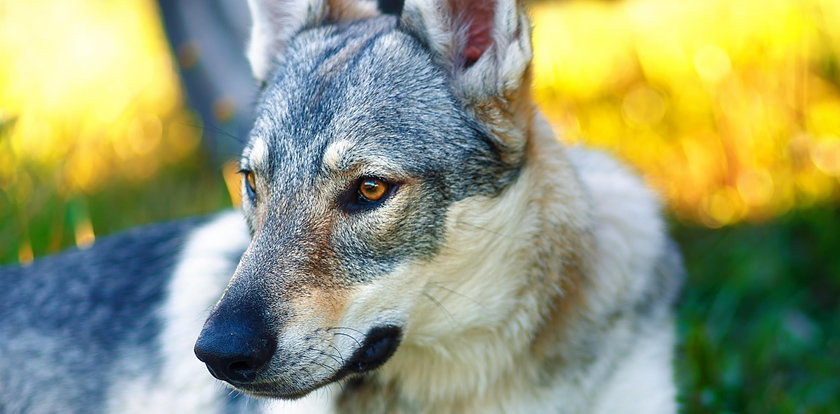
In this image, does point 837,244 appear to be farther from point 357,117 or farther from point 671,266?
point 357,117

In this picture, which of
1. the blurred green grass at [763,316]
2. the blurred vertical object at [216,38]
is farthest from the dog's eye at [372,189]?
the blurred vertical object at [216,38]

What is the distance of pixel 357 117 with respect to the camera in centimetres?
278

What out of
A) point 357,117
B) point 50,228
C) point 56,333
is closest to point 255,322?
point 357,117

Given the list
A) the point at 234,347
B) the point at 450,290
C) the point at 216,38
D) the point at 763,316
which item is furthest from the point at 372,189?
the point at 216,38

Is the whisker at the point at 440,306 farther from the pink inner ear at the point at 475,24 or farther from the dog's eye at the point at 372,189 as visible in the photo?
the pink inner ear at the point at 475,24

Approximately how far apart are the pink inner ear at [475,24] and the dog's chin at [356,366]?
3.29 ft

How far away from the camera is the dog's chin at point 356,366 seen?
2.54 metres

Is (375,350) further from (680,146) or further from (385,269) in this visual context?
(680,146)

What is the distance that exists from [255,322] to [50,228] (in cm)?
271

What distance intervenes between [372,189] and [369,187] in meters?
0.01

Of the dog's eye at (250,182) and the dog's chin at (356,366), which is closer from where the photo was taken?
the dog's chin at (356,366)

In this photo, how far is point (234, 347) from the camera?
2.39 meters

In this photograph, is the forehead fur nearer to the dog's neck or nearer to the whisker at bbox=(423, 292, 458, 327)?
the dog's neck

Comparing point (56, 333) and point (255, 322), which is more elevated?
point (255, 322)
